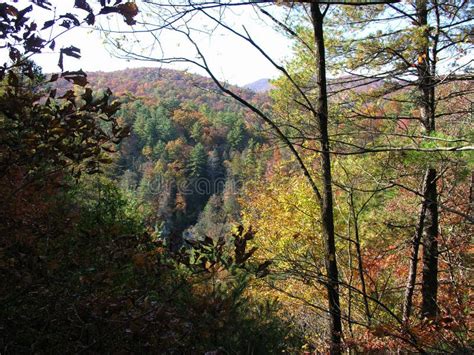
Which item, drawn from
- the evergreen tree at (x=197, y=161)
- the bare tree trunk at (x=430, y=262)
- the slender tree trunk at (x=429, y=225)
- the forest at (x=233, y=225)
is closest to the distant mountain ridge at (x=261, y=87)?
the forest at (x=233, y=225)

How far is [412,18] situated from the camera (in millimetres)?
5551

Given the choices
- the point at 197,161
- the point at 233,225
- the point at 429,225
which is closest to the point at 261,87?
the point at 197,161

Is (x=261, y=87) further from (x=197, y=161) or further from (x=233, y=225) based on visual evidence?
(x=233, y=225)

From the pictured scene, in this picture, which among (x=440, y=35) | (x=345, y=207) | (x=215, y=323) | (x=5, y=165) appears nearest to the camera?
(x=5, y=165)

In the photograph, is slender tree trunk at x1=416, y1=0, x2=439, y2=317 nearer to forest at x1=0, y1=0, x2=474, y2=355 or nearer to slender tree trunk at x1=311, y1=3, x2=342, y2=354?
forest at x1=0, y1=0, x2=474, y2=355

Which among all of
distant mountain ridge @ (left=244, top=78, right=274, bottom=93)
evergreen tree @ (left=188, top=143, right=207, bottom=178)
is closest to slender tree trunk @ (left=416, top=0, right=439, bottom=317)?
distant mountain ridge @ (left=244, top=78, right=274, bottom=93)

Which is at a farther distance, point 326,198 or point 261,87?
point 261,87

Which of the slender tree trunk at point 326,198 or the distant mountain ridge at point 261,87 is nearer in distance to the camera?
the slender tree trunk at point 326,198

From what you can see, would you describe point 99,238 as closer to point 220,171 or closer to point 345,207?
point 345,207

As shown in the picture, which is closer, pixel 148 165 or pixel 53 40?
pixel 53 40

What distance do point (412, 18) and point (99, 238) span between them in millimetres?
5077

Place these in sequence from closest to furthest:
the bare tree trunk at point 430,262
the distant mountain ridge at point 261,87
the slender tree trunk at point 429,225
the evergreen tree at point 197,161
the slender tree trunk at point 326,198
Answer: the slender tree trunk at point 326,198
the slender tree trunk at point 429,225
the bare tree trunk at point 430,262
the distant mountain ridge at point 261,87
the evergreen tree at point 197,161

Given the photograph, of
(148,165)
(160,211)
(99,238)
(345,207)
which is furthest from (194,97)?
(99,238)

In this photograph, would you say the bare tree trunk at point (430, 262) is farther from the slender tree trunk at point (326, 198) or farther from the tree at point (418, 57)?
the slender tree trunk at point (326, 198)
